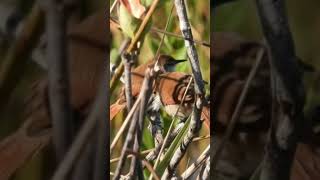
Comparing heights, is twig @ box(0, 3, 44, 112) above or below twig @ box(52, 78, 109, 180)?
above

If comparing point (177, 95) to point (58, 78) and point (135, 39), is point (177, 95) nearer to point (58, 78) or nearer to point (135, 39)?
point (135, 39)

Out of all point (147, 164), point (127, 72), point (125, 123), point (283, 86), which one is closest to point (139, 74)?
point (127, 72)

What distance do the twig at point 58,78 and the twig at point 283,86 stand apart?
0.50m

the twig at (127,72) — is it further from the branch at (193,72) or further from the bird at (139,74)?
the branch at (193,72)

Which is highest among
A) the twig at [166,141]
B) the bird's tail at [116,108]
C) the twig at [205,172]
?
the bird's tail at [116,108]

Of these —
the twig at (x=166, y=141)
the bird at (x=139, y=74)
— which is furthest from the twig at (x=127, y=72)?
the twig at (x=166, y=141)

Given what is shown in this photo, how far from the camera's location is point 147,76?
1523 millimetres

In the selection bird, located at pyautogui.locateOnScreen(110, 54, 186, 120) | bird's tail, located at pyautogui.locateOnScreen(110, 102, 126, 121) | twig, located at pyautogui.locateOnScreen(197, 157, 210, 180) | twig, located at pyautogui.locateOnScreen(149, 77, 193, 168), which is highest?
bird, located at pyautogui.locateOnScreen(110, 54, 186, 120)

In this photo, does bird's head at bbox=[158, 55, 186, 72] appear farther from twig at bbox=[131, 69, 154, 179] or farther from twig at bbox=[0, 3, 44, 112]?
twig at bbox=[0, 3, 44, 112]

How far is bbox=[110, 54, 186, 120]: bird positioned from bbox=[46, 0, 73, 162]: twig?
0.40ft

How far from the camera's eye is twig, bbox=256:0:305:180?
4.75 feet

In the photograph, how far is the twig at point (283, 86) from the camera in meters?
1.45

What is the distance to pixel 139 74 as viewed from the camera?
1522mm

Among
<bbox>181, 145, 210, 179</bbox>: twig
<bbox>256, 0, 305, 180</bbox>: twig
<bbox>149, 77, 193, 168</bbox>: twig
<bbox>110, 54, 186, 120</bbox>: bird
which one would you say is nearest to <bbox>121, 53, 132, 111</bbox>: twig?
<bbox>110, 54, 186, 120</bbox>: bird
